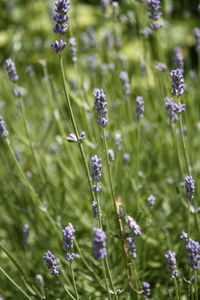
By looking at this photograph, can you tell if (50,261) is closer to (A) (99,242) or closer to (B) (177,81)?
(A) (99,242)

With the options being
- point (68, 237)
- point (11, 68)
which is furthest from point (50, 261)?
point (11, 68)

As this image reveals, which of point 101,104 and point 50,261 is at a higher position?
point 101,104

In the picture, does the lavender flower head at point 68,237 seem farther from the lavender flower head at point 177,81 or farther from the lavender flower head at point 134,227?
the lavender flower head at point 177,81

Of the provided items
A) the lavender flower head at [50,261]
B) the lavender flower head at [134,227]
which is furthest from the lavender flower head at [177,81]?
the lavender flower head at [50,261]

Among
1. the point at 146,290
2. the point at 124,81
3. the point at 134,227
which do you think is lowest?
the point at 146,290

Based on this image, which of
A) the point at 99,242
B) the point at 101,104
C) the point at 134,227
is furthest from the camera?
the point at 134,227

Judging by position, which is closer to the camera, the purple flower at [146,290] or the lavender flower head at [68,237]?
the lavender flower head at [68,237]

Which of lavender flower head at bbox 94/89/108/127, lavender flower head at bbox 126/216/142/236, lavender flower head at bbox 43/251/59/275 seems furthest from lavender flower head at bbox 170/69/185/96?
lavender flower head at bbox 43/251/59/275

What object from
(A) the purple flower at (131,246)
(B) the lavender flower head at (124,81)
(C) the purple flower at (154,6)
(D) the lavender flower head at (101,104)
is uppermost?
(C) the purple flower at (154,6)

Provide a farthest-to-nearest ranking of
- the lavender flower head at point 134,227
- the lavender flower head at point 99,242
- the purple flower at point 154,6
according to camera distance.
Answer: the purple flower at point 154,6
the lavender flower head at point 134,227
the lavender flower head at point 99,242

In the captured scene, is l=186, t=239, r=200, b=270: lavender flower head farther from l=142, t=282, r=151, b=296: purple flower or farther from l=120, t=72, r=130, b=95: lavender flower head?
l=120, t=72, r=130, b=95: lavender flower head

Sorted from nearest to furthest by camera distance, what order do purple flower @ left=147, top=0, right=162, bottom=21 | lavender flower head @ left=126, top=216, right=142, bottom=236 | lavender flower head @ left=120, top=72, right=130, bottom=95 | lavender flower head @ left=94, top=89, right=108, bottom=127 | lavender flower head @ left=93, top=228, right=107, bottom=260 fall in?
lavender flower head @ left=93, top=228, right=107, bottom=260 → lavender flower head @ left=94, top=89, right=108, bottom=127 → lavender flower head @ left=126, top=216, right=142, bottom=236 → purple flower @ left=147, top=0, right=162, bottom=21 → lavender flower head @ left=120, top=72, right=130, bottom=95

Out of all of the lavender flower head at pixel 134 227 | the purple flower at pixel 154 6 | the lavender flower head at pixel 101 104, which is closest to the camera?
the lavender flower head at pixel 101 104

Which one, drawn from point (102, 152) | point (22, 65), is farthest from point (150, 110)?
point (22, 65)
